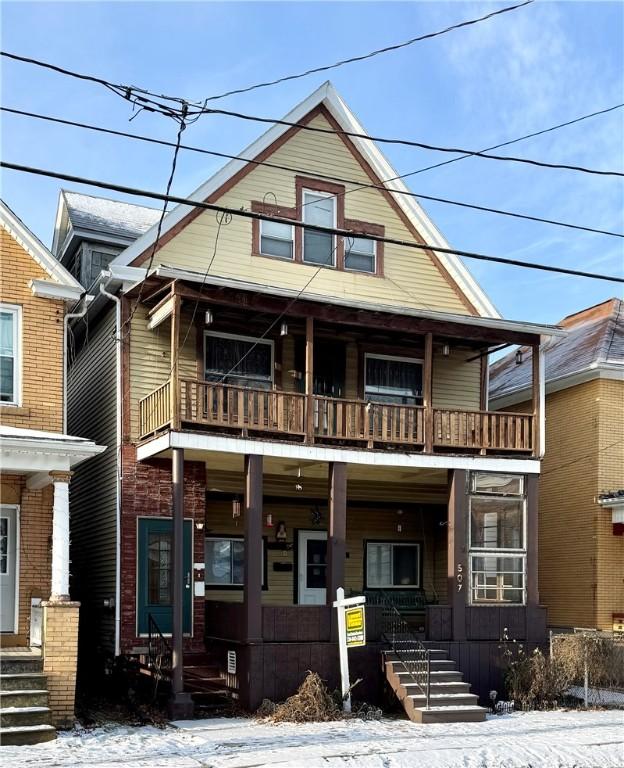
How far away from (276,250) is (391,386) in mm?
3755

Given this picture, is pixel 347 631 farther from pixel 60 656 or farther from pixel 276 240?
pixel 276 240

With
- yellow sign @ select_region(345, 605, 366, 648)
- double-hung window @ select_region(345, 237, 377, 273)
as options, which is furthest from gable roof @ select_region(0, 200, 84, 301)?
yellow sign @ select_region(345, 605, 366, 648)

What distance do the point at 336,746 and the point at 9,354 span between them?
8.06 metres

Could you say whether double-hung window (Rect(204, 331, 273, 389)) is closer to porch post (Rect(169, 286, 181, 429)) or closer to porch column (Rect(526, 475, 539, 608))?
porch post (Rect(169, 286, 181, 429))

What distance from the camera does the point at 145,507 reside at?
17953 mm


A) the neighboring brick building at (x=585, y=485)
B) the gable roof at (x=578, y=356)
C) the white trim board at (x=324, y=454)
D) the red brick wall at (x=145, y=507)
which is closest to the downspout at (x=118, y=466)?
the red brick wall at (x=145, y=507)

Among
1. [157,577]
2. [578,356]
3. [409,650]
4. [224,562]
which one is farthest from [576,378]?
[157,577]

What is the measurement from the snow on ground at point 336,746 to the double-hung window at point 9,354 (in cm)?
547

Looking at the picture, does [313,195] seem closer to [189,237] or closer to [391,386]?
[189,237]

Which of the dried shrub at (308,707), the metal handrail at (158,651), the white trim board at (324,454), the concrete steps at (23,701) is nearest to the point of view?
the concrete steps at (23,701)

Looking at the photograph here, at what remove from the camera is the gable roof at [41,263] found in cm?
1634

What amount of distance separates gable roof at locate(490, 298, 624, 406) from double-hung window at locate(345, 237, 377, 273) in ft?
13.2

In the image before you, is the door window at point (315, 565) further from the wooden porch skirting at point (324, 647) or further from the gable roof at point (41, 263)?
the gable roof at point (41, 263)

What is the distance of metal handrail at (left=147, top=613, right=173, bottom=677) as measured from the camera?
1587cm
